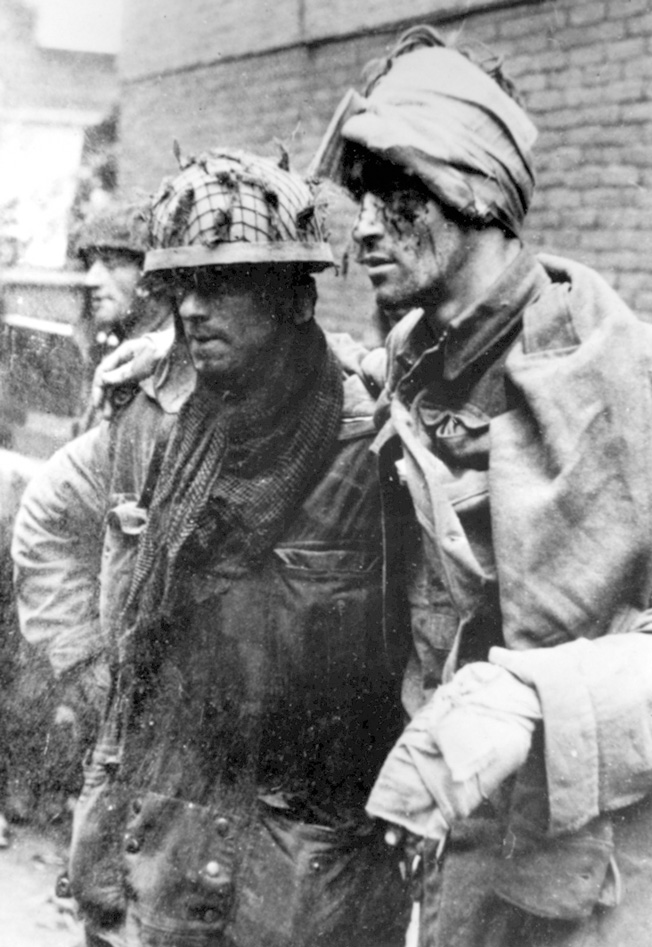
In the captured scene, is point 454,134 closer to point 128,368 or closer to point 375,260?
point 375,260

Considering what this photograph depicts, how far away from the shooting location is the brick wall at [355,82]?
2783 mm

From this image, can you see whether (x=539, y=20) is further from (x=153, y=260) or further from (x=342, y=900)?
(x=342, y=900)

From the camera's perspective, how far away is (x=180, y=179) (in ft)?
7.69

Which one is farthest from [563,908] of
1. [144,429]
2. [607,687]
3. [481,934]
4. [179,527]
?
[144,429]

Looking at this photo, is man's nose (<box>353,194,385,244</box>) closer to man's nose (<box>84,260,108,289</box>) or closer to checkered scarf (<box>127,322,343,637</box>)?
checkered scarf (<box>127,322,343,637</box>)

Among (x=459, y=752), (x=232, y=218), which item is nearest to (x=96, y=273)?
(x=232, y=218)

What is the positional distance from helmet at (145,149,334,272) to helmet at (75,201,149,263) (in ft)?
3.60

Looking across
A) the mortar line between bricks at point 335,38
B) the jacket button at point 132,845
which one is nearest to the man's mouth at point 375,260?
the mortar line between bricks at point 335,38

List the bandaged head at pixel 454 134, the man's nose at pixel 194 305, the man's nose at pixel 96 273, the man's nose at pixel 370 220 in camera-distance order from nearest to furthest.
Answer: the bandaged head at pixel 454 134
the man's nose at pixel 370 220
the man's nose at pixel 194 305
the man's nose at pixel 96 273

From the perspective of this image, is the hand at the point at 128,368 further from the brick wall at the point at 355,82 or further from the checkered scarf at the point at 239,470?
the brick wall at the point at 355,82

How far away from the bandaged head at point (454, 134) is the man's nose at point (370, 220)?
0.33ft

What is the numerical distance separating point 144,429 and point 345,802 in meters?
1.13

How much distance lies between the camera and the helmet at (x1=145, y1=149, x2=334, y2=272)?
2.26 metres

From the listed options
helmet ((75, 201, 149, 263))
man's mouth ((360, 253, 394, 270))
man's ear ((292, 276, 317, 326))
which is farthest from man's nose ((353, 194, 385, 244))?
helmet ((75, 201, 149, 263))
